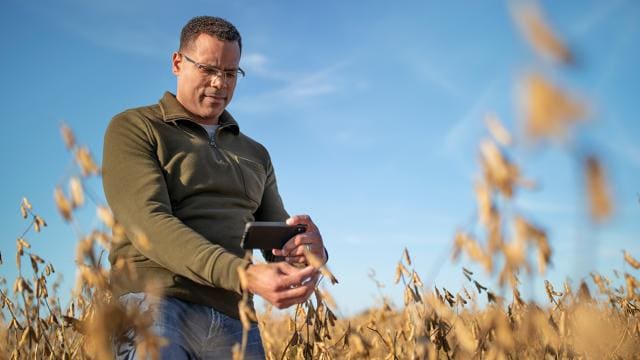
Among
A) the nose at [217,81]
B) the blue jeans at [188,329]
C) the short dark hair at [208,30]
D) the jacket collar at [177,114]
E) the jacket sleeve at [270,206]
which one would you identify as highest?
the short dark hair at [208,30]

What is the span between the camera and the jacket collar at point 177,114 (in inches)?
106

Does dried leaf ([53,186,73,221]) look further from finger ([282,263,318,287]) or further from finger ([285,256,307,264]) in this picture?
finger ([285,256,307,264])

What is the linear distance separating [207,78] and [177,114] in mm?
231

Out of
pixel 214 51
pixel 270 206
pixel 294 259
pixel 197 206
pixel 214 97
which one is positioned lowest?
pixel 294 259

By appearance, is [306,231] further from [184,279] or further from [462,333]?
[462,333]

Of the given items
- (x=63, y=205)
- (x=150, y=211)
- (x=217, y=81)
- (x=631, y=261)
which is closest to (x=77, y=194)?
(x=63, y=205)

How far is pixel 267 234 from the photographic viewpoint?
214cm

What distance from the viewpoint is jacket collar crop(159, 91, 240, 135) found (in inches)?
106

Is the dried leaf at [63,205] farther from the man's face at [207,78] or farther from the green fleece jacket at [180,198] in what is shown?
the man's face at [207,78]

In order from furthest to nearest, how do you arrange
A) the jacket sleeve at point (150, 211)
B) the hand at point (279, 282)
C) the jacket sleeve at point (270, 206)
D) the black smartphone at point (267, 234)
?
1. the jacket sleeve at point (270, 206)
2. the black smartphone at point (267, 234)
3. the jacket sleeve at point (150, 211)
4. the hand at point (279, 282)

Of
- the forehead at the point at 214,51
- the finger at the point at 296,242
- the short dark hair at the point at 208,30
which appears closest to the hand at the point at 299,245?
the finger at the point at 296,242

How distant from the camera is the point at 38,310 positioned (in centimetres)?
235

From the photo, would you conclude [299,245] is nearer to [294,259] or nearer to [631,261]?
[294,259]

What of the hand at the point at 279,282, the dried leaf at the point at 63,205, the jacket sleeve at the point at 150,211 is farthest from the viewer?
the jacket sleeve at the point at 150,211
